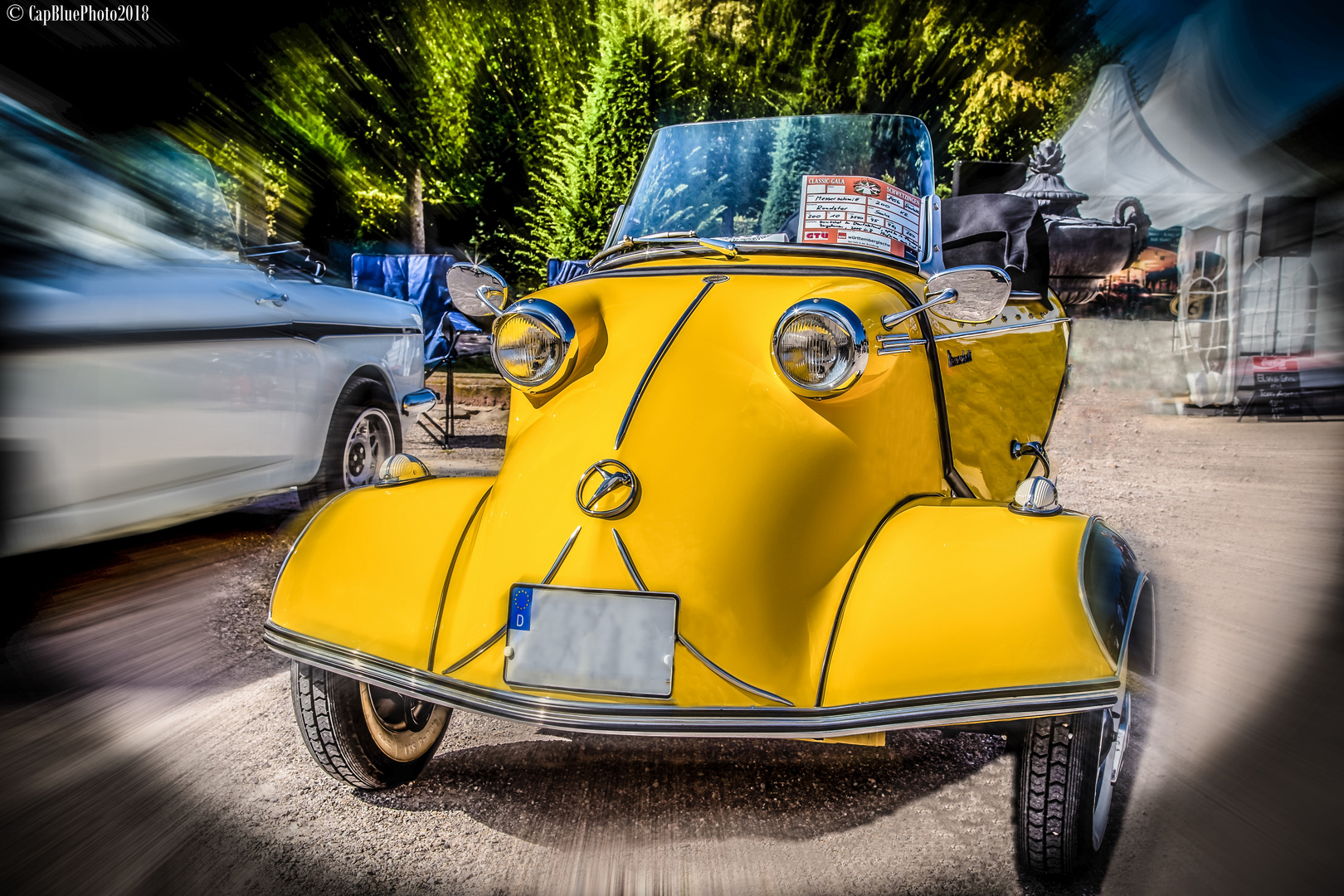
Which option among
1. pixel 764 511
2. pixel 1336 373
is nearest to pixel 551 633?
pixel 764 511

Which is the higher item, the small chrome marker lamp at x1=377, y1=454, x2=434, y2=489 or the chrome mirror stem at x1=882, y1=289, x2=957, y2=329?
the chrome mirror stem at x1=882, y1=289, x2=957, y2=329

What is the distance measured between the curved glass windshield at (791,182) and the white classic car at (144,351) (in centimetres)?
212

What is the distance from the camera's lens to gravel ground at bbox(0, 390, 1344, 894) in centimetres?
197

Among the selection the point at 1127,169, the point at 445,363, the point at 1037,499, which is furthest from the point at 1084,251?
the point at 1127,169

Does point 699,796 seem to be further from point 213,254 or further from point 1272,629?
point 213,254

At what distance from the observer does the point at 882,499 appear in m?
2.12

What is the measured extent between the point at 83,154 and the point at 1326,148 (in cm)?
1376

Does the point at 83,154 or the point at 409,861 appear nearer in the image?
the point at 409,861

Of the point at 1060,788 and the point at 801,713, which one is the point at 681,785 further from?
the point at 1060,788

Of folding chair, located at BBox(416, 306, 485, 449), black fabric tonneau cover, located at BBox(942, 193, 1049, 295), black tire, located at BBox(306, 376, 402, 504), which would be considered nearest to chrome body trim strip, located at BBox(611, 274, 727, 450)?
black fabric tonneau cover, located at BBox(942, 193, 1049, 295)

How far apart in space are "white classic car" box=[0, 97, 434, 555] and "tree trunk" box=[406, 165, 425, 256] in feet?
39.3

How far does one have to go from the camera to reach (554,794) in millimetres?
2350

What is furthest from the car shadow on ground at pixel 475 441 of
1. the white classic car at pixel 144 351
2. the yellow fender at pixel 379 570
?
the yellow fender at pixel 379 570

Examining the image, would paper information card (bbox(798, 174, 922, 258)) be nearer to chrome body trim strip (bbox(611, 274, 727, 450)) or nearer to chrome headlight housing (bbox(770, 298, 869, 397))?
chrome body trim strip (bbox(611, 274, 727, 450))
